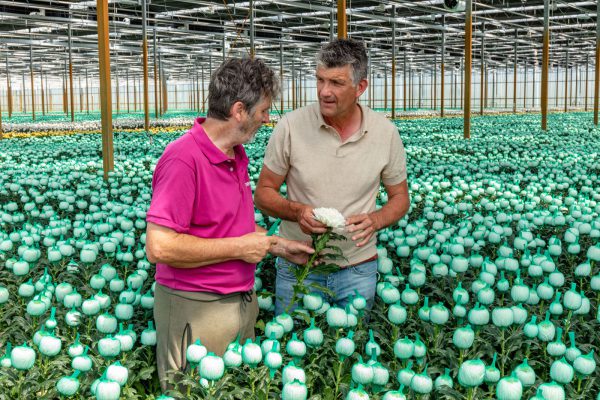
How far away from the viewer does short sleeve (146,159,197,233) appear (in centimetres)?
240

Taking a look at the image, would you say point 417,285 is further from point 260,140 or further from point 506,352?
point 260,140

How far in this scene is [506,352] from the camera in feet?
8.77

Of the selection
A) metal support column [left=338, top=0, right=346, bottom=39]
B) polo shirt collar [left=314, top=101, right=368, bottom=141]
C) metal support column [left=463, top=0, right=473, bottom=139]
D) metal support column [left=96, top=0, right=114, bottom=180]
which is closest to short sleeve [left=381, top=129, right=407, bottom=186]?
polo shirt collar [left=314, top=101, right=368, bottom=141]

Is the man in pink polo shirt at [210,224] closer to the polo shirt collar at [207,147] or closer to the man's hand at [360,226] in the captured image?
the polo shirt collar at [207,147]

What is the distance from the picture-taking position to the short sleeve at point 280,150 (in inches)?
131

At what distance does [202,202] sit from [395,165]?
1.25m

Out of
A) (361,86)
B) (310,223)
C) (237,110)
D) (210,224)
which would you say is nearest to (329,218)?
(310,223)

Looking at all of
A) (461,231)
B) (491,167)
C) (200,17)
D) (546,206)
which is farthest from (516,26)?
(461,231)

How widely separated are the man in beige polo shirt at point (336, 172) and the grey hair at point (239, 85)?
69cm

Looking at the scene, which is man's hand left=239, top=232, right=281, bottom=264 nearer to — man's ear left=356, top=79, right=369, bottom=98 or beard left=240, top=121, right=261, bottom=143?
beard left=240, top=121, right=261, bottom=143

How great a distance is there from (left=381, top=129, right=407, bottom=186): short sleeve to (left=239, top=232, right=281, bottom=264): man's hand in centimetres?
105

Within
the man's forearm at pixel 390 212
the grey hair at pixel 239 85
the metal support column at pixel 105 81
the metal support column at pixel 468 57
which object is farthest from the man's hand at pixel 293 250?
the metal support column at pixel 468 57

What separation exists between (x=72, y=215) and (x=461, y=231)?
369 cm

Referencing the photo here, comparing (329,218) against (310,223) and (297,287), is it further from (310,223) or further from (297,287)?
(297,287)
